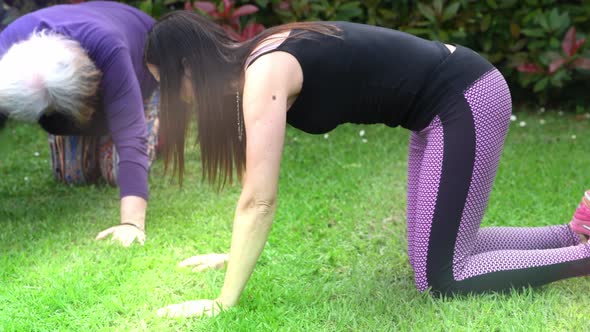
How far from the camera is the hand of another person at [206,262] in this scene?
3.06m

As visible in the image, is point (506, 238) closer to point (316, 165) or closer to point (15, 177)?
point (316, 165)

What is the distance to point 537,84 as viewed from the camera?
5559 mm

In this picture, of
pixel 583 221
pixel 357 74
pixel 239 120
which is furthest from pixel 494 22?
pixel 239 120

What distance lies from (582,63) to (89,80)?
3.66m

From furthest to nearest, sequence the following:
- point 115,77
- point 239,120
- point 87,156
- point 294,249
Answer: point 87,156, point 115,77, point 294,249, point 239,120

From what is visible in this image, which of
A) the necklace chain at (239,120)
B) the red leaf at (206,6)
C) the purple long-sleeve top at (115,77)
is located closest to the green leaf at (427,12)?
the red leaf at (206,6)

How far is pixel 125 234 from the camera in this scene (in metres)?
3.39

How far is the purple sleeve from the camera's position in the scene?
349 cm

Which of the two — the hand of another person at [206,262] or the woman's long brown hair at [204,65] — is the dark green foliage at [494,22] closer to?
the hand of another person at [206,262]

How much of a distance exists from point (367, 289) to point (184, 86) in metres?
1.03

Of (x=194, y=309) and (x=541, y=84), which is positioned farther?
(x=541, y=84)

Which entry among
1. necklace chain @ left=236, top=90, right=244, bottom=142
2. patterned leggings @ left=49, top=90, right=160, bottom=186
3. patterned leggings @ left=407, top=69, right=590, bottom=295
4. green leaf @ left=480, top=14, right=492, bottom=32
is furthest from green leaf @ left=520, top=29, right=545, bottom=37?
necklace chain @ left=236, top=90, right=244, bottom=142

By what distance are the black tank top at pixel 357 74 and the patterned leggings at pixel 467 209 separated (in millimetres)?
141

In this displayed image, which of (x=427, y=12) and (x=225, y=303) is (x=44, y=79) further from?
(x=427, y=12)
